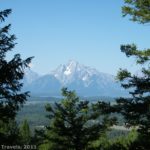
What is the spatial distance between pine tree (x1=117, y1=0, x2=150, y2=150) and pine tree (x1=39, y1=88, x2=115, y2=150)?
29.4 feet

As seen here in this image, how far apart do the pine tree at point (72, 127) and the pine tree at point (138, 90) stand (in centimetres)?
895

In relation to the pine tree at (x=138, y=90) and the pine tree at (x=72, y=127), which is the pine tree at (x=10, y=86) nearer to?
the pine tree at (x=138, y=90)

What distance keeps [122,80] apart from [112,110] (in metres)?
1.63

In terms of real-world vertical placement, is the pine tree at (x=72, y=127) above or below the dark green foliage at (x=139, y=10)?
below

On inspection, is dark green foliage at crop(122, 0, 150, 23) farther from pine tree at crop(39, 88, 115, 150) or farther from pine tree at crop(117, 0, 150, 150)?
pine tree at crop(39, 88, 115, 150)

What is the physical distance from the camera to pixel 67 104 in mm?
28203

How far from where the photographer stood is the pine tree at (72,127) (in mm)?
27312

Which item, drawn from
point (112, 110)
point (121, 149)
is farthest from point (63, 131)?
point (112, 110)

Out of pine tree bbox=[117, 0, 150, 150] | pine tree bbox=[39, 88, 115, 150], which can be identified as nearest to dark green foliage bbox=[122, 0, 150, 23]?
pine tree bbox=[117, 0, 150, 150]

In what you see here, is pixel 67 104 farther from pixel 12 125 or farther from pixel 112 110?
pixel 12 125

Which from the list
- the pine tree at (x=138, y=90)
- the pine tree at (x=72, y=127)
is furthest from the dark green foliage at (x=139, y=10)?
the pine tree at (x=72, y=127)

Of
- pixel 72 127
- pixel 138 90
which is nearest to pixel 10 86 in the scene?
pixel 138 90

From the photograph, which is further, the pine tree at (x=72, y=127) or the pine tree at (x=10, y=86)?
the pine tree at (x=72, y=127)

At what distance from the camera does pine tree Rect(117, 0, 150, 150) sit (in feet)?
55.9
